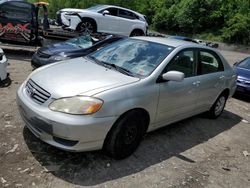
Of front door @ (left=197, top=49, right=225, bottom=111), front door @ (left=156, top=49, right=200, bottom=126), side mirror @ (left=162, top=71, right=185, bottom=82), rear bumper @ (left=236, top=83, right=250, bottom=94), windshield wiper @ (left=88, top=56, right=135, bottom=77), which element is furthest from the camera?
rear bumper @ (left=236, top=83, right=250, bottom=94)

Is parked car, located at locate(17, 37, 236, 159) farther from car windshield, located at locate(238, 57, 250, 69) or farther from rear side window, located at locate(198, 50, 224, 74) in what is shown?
car windshield, located at locate(238, 57, 250, 69)

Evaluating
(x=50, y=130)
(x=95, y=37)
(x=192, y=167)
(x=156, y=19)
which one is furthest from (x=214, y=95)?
(x=156, y=19)

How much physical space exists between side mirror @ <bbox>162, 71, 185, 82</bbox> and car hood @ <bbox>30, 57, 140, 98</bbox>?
427 mm

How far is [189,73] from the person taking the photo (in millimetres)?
5469

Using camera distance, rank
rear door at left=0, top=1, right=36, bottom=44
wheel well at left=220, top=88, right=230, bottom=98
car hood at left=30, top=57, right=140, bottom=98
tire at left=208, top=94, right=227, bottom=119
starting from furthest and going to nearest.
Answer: rear door at left=0, top=1, right=36, bottom=44
wheel well at left=220, top=88, right=230, bottom=98
tire at left=208, top=94, right=227, bottom=119
car hood at left=30, top=57, right=140, bottom=98

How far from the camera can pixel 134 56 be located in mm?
5078

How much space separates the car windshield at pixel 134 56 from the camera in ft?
15.7

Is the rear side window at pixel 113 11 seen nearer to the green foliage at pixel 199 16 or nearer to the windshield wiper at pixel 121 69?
the windshield wiper at pixel 121 69

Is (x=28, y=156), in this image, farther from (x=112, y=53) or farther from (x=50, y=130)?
(x=112, y=53)

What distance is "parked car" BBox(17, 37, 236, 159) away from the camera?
3887mm

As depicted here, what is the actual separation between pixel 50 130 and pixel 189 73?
8.57 ft

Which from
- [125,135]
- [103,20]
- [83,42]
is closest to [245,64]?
[83,42]

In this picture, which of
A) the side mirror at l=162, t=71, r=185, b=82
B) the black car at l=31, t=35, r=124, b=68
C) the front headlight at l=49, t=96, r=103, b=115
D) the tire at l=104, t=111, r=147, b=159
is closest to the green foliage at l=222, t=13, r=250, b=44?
the black car at l=31, t=35, r=124, b=68

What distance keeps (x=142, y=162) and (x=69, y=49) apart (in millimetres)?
5296
